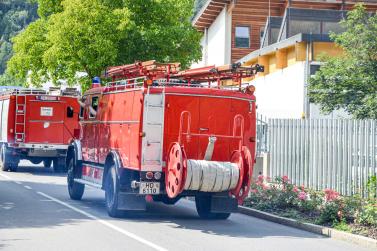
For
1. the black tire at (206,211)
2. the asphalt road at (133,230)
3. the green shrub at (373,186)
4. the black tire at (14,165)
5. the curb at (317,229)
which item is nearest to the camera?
the asphalt road at (133,230)

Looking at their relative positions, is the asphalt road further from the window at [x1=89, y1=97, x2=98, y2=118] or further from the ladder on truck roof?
the ladder on truck roof

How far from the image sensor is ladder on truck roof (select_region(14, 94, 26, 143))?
2989 centimetres

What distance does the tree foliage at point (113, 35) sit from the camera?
115 feet

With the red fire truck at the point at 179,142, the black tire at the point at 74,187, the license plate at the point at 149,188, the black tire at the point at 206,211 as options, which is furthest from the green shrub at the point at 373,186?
the black tire at the point at 74,187

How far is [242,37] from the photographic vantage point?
43438 mm

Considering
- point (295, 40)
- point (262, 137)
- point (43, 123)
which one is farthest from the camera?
point (295, 40)

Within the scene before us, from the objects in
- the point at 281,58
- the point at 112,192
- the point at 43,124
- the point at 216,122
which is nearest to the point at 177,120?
the point at 216,122

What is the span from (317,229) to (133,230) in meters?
3.45

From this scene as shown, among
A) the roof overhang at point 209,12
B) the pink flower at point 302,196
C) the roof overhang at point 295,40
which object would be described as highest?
the roof overhang at point 209,12

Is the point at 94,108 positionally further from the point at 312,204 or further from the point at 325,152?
the point at 325,152

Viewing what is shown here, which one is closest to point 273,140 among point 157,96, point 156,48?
point 157,96

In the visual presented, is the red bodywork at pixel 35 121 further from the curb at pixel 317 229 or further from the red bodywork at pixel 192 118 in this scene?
the red bodywork at pixel 192 118

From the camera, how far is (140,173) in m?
15.1

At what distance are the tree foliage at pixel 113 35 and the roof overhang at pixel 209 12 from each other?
217 inches
